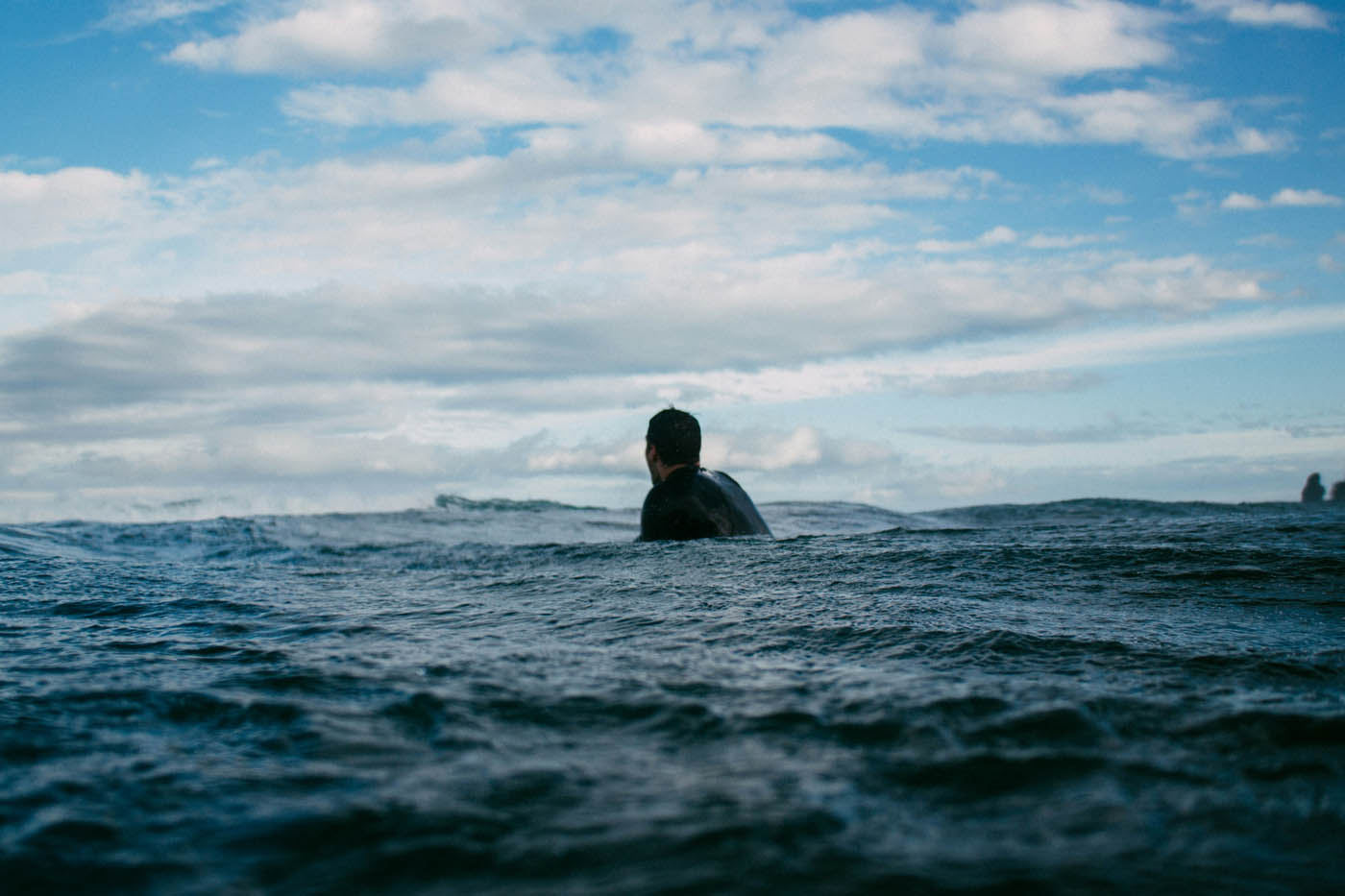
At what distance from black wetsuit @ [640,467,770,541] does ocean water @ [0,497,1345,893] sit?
319 cm

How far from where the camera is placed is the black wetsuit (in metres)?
8.62

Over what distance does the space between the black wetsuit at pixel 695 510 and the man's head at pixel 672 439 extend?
149mm

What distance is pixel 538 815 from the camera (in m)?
1.98

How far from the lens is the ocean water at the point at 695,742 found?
178 centimetres

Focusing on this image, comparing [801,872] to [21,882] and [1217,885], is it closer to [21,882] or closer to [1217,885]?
[1217,885]

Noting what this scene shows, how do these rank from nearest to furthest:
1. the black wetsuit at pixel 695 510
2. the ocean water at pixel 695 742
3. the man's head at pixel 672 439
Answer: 1. the ocean water at pixel 695 742
2. the black wetsuit at pixel 695 510
3. the man's head at pixel 672 439

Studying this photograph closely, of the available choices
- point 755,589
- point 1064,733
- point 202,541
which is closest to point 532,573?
point 755,589

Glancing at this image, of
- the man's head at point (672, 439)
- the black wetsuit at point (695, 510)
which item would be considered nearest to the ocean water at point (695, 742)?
the black wetsuit at point (695, 510)

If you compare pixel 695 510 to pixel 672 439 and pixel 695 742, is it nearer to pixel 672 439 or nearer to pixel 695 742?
pixel 672 439

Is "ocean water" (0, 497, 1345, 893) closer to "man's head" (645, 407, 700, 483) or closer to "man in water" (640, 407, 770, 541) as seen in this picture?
"man in water" (640, 407, 770, 541)

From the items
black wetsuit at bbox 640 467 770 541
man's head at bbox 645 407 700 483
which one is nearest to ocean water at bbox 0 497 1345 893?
black wetsuit at bbox 640 467 770 541

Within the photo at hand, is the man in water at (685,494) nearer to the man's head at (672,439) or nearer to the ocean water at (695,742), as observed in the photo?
the man's head at (672,439)

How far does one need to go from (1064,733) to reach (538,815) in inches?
54.2

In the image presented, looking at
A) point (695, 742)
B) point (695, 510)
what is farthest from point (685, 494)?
point (695, 742)
